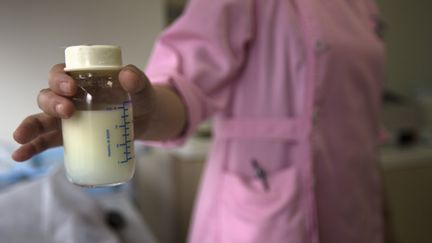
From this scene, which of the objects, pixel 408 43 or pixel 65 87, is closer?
pixel 65 87

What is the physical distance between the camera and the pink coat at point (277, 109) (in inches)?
20.0

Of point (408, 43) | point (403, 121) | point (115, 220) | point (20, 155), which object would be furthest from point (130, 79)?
point (408, 43)

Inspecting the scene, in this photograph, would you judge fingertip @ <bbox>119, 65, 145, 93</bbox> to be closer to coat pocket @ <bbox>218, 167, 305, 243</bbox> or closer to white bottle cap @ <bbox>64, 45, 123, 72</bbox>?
white bottle cap @ <bbox>64, 45, 123, 72</bbox>

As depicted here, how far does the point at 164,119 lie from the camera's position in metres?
0.41

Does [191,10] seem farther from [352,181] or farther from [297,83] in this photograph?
[352,181]

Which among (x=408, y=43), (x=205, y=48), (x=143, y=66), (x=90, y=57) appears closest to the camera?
(x=90, y=57)

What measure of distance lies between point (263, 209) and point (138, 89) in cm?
29

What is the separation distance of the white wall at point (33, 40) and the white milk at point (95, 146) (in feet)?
0.12

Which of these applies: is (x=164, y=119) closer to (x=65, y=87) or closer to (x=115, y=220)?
(x=65, y=87)

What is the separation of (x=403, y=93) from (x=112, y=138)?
1987 millimetres

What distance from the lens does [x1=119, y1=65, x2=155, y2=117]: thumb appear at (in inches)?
10.7

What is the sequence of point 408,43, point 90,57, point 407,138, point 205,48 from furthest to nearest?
point 408,43 < point 407,138 < point 205,48 < point 90,57

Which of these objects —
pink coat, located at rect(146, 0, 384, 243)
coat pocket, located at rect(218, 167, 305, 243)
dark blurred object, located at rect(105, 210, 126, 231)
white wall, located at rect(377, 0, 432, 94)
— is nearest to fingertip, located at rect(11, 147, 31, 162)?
pink coat, located at rect(146, 0, 384, 243)

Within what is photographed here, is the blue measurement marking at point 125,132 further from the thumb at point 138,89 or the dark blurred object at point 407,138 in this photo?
the dark blurred object at point 407,138
